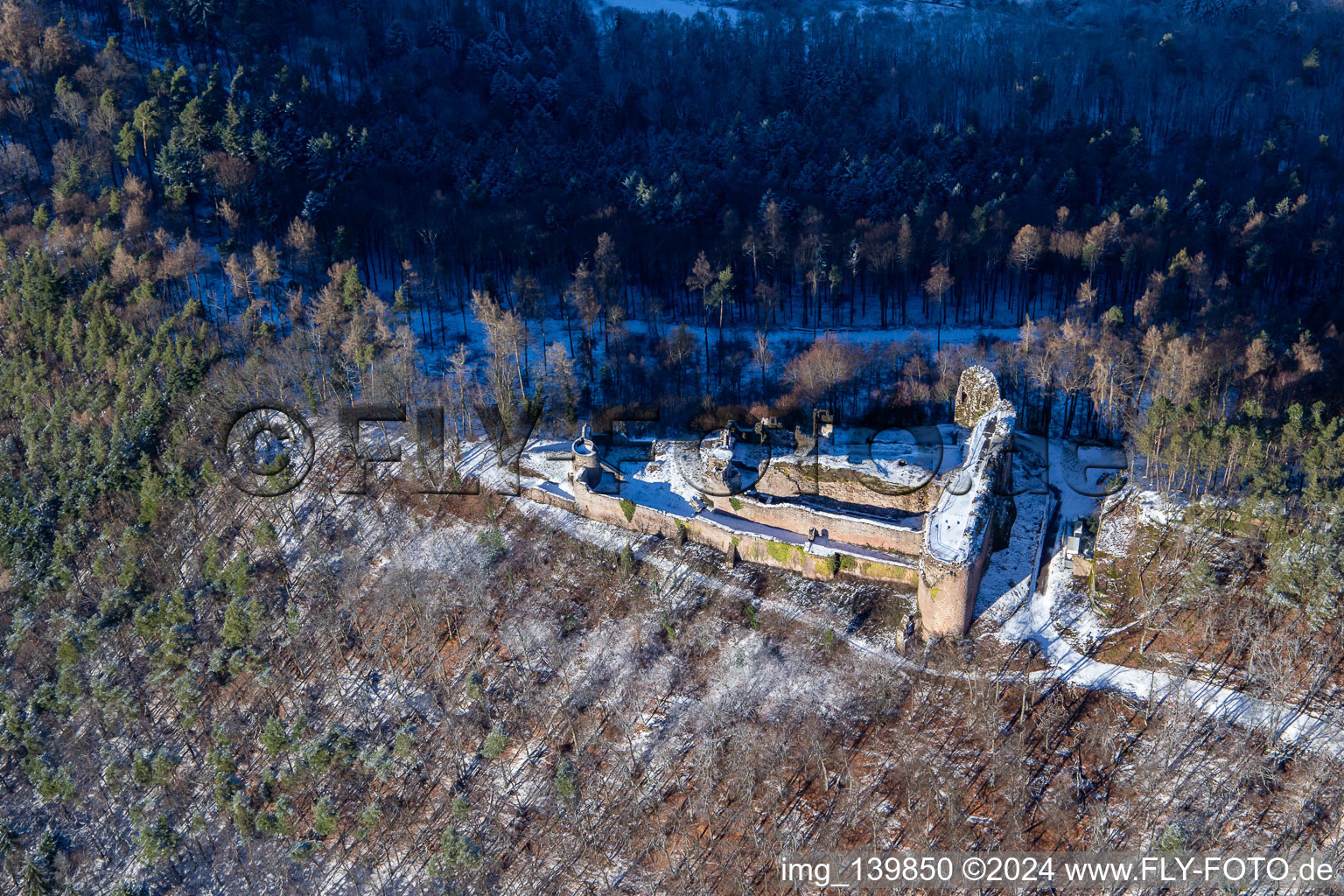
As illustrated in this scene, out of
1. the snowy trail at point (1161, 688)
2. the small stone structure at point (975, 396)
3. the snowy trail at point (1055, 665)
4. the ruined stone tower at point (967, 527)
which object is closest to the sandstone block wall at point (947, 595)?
the ruined stone tower at point (967, 527)

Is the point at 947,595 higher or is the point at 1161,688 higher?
the point at 947,595

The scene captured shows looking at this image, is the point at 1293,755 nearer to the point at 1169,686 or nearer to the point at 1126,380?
the point at 1169,686

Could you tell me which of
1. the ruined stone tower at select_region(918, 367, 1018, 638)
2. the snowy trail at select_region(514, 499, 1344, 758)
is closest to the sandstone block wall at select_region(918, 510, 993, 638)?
the ruined stone tower at select_region(918, 367, 1018, 638)

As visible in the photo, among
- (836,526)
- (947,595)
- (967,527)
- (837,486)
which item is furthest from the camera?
(837,486)

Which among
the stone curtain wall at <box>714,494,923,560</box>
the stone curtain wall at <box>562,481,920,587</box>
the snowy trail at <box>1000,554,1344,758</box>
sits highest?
the stone curtain wall at <box>714,494,923,560</box>

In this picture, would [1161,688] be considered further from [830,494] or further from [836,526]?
[830,494]

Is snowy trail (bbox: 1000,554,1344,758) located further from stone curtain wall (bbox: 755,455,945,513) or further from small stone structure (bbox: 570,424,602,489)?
small stone structure (bbox: 570,424,602,489)

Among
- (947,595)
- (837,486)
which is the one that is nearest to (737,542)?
(837,486)

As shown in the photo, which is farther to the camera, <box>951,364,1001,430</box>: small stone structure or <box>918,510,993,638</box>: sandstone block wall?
<box>951,364,1001,430</box>: small stone structure

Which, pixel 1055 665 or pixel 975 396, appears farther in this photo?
pixel 975 396
